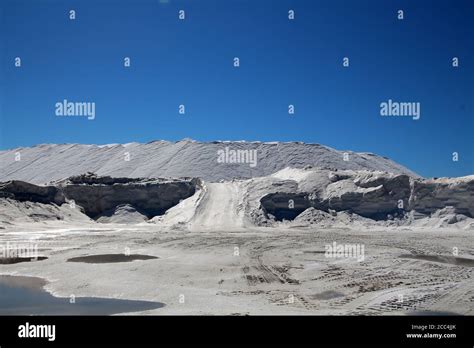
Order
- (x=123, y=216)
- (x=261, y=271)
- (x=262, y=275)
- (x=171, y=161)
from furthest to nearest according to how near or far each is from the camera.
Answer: (x=171, y=161)
(x=123, y=216)
(x=261, y=271)
(x=262, y=275)

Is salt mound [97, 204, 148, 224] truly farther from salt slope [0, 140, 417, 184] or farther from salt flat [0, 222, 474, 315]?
salt slope [0, 140, 417, 184]

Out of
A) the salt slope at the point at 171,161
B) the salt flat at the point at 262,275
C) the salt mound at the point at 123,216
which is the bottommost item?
the salt flat at the point at 262,275

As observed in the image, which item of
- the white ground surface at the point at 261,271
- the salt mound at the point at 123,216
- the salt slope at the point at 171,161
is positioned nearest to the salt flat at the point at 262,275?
the white ground surface at the point at 261,271

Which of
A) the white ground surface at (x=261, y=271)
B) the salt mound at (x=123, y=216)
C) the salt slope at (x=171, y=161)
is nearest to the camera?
the white ground surface at (x=261, y=271)
